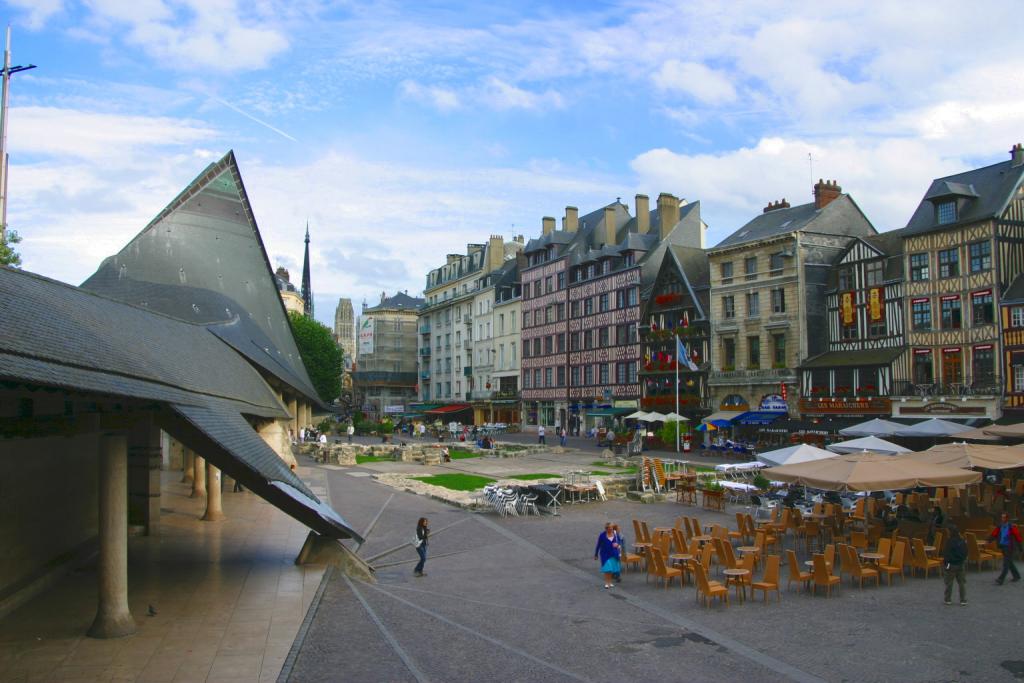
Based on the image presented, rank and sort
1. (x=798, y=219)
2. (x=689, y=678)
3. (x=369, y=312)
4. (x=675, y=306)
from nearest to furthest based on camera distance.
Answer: (x=689, y=678) < (x=798, y=219) < (x=675, y=306) < (x=369, y=312)

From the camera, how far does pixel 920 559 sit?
43.4 feet

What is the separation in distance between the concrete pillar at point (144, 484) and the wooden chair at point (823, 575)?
12839mm

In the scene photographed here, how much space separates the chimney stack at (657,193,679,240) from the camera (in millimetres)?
53031

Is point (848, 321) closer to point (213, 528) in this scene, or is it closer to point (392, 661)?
point (213, 528)

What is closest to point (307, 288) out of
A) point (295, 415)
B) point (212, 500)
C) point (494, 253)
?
point (494, 253)

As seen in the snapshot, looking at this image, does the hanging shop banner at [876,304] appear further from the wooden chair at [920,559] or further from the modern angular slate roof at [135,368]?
the modern angular slate roof at [135,368]

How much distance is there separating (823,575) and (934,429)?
43.9 ft

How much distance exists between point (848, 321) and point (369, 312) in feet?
220

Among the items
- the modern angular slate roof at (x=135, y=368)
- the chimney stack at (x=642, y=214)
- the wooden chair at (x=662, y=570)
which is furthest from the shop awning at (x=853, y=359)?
the modern angular slate roof at (x=135, y=368)

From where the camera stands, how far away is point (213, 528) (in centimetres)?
1789

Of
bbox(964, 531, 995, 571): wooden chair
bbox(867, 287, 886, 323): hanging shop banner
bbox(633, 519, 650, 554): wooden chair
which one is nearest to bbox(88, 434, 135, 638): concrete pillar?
bbox(633, 519, 650, 554): wooden chair

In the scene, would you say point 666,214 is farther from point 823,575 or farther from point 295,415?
point 823,575

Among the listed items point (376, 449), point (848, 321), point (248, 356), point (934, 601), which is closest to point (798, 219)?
point (848, 321)

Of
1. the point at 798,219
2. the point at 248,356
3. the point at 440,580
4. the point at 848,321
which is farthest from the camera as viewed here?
the point at 798,219
